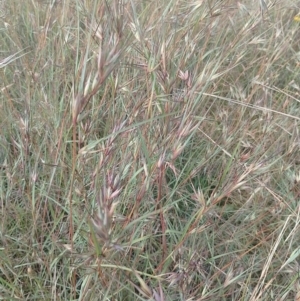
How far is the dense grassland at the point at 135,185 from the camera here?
0.73m

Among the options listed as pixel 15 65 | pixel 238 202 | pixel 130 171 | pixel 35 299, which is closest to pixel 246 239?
pixel 238 202

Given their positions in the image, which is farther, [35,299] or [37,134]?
[37,134]

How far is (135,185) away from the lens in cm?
95

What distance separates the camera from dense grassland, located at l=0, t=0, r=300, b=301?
735 millimetres

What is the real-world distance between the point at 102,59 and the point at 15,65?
0.75m

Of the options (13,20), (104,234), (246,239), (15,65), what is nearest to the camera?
(104,234)

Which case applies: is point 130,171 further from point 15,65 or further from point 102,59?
point 15,65

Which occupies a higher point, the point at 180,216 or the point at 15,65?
the point at 15,65

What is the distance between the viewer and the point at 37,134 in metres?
1.05

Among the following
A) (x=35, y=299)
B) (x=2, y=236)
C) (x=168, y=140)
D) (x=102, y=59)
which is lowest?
(x=35, y=299)

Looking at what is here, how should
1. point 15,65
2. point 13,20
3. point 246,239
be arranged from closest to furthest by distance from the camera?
point 246,239
point 15,65
point 13,20

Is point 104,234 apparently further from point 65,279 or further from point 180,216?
point 180,216

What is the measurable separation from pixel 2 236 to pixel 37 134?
0.27m

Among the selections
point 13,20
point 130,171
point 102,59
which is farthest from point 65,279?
point 13,20
